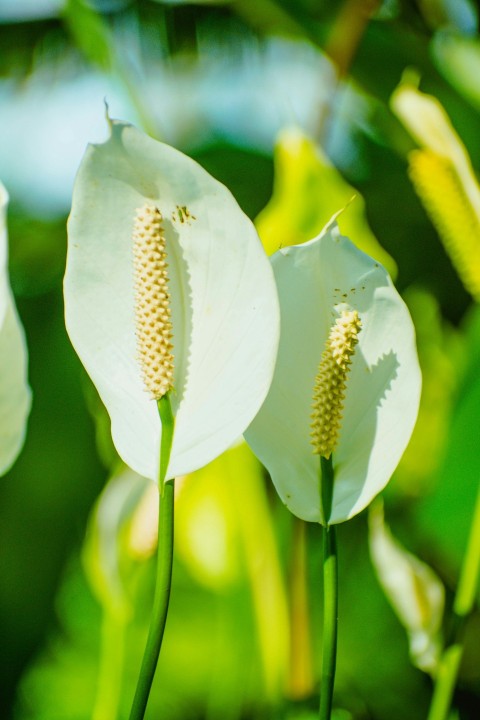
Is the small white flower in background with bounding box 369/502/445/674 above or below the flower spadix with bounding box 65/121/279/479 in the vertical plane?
below

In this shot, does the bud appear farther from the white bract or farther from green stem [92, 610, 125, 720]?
green stem [92, 610, 125, 720]

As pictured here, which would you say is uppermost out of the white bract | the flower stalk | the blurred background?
the flower stalk

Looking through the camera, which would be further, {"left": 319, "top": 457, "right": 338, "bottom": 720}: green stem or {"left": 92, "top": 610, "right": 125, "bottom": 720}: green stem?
{"left": 92, "top": 610, "right": 125, "bottom": 720}: green stem

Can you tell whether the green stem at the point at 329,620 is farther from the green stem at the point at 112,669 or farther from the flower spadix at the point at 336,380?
the green stem at the point at 112,669

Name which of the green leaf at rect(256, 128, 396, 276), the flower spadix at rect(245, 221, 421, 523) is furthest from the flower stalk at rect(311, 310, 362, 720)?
the green leaf at rect(256, 128, 396, 276)

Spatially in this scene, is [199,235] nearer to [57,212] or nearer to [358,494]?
[358,494]

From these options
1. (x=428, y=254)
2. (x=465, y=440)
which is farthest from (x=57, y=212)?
(x=465, y=440)

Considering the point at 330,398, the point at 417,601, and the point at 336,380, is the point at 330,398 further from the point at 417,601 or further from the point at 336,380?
the point at 417,601
